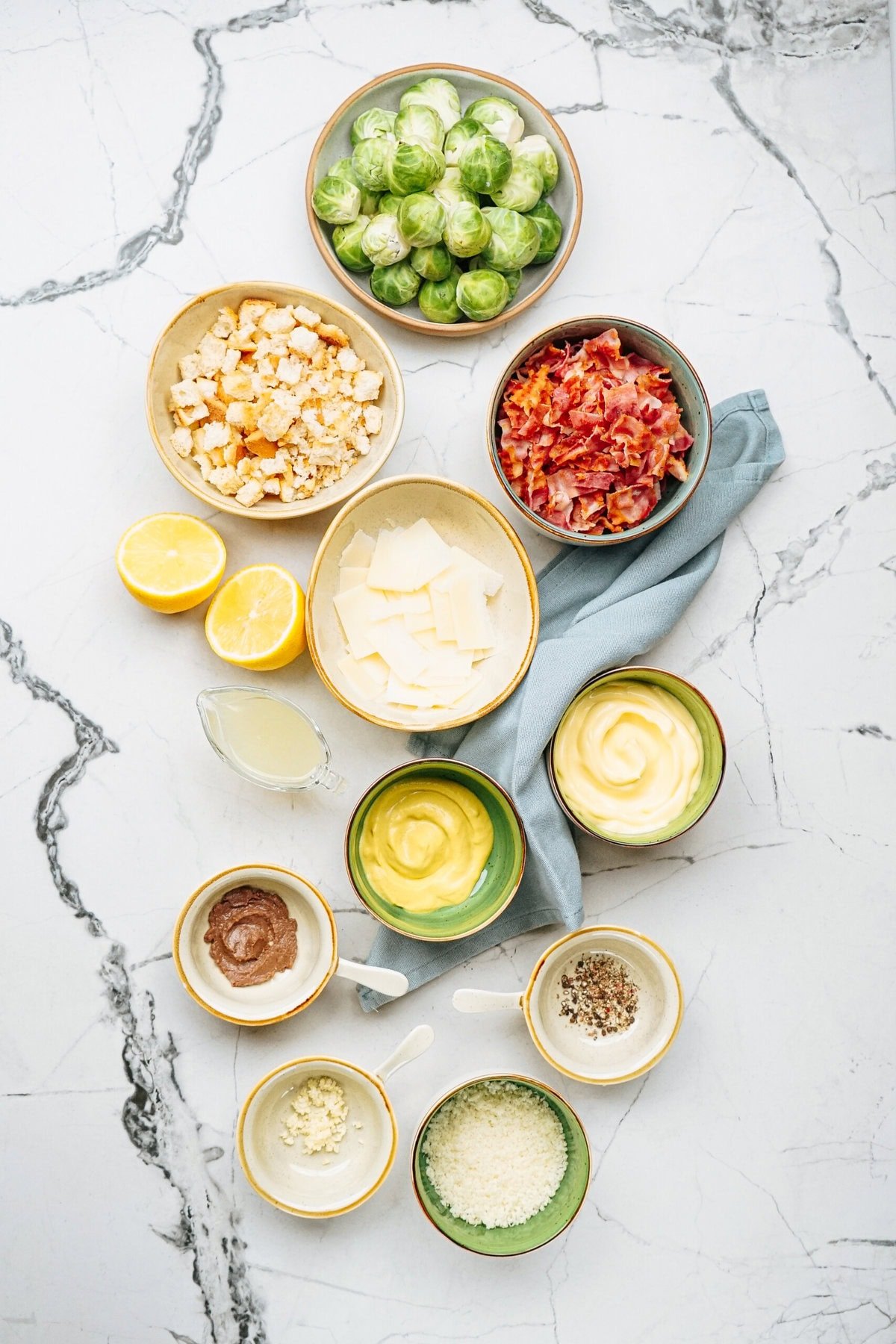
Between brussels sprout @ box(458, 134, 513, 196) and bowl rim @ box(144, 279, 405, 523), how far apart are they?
0.40 meters

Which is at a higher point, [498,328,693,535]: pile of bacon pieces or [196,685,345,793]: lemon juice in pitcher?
[498,328,693,535]: pile of bacon pieces

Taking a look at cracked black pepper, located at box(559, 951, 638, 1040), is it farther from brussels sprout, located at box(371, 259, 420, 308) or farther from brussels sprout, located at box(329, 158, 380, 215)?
brussels sprout, located at box(329, 158, 380, 215)

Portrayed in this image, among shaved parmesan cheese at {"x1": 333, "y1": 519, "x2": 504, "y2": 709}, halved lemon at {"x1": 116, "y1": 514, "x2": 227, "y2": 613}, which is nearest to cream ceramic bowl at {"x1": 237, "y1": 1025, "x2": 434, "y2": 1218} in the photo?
shaved parmesan cheese at {"x1": 333, "y1": 519, "x2": 504, "y2": 709}

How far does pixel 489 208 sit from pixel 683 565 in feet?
3.16

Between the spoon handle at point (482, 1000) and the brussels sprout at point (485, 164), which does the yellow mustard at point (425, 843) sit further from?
the brussels sprout at point (485, 164)

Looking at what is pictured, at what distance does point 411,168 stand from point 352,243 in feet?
0.72

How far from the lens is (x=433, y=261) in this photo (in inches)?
90.6

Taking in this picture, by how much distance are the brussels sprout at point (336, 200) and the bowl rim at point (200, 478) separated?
19 cm

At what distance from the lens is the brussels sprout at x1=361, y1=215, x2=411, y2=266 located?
7.47 feet

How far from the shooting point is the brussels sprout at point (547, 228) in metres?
2.35

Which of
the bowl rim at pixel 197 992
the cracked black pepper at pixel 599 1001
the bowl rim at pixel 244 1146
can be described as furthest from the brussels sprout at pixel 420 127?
the bowl rim at pixel 244 1146

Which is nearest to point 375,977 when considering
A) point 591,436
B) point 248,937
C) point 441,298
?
point 248,937

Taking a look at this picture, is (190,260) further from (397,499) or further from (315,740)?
(315,740)

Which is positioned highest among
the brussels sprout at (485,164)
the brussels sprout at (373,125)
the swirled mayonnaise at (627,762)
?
the brussels sprout at (373,125)
